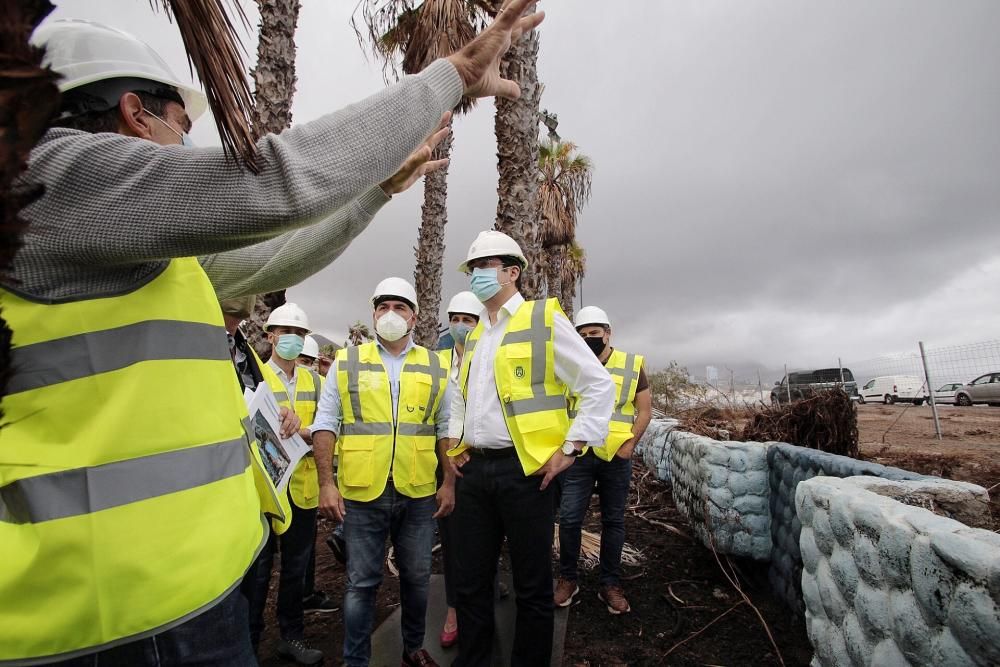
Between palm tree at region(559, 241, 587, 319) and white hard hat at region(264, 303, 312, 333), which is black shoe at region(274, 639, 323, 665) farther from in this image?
palm tree at region(559, 241, 587, 319)

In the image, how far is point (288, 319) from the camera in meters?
4.74

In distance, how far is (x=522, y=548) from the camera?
9.00 ft

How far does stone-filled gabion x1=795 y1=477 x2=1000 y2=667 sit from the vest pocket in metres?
2.44

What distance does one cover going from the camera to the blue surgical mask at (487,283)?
10.6ft

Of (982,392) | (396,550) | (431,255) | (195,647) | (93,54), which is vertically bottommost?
(396,550)

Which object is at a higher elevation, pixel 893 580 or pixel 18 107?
pixel 18 107

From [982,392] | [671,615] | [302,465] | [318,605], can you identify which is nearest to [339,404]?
[302,465]

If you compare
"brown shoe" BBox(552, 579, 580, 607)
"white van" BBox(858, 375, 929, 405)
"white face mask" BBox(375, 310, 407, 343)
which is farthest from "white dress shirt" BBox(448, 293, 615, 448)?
"white van" BBox(858, 375, 929, 405)

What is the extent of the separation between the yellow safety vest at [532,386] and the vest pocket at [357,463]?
66 cm

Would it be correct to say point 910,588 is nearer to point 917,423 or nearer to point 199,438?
point 199,438

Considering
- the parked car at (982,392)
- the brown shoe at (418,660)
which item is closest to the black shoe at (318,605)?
the brown shoe at (418,660)

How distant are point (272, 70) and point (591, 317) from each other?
4.38 m

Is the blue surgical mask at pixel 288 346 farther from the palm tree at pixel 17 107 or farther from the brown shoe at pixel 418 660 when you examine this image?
the palm tree at pixel 17 107

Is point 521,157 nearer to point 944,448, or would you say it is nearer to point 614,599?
point 614,599
